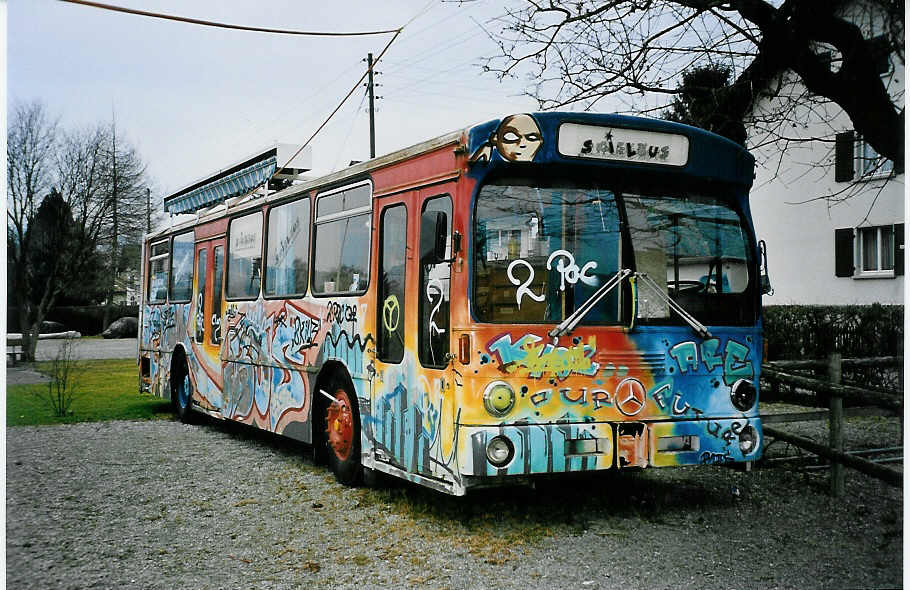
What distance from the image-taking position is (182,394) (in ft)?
42.2

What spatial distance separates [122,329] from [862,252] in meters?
32.2

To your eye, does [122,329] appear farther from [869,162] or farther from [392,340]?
[869,162]

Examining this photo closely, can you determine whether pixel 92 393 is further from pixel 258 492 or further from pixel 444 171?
pixel 444 171

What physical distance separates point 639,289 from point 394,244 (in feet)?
6.27

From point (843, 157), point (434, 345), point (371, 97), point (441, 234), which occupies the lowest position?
point (434, 345)

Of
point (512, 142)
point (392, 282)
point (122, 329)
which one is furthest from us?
point (122, 329)

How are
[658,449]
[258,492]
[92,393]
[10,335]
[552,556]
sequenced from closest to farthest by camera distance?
[552,556] < [658,449] < [258,492] < [92,393] < [10,335]

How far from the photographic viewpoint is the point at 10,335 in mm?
23062

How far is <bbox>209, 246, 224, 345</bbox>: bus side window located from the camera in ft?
36.4

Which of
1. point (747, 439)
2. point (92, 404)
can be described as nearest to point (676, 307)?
point (747, 439)

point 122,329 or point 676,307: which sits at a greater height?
point 676,307

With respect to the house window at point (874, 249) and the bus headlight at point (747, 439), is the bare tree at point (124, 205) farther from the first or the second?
the house window at point (874, 249)

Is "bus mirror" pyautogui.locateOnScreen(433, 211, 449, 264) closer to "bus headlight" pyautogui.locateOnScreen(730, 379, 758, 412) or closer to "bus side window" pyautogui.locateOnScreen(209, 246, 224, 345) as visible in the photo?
"bus headlight" pyautogui.locateOnScreen(730, 379, 758, 412)

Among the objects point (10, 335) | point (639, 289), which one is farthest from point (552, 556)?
point (10, 335)
